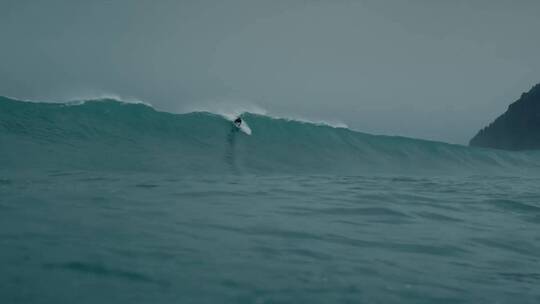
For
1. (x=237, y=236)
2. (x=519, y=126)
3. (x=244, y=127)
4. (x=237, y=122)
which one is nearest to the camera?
(x=237, y=236)

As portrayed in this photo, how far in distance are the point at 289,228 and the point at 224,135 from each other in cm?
1075

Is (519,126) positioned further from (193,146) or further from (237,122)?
(193,146)

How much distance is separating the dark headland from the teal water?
4592 cm

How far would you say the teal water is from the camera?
2869mm

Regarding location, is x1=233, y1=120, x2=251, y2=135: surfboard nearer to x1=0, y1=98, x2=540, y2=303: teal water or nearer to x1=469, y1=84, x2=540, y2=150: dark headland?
x1=0, y1=98, x2=540, y2=303: teal water

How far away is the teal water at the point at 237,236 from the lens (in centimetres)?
287

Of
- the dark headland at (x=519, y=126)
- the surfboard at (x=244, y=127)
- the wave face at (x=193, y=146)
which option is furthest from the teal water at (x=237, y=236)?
the dark headland at (x=519, y=126)

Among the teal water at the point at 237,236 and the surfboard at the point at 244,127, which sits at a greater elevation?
the surfboard at the point at 244,127

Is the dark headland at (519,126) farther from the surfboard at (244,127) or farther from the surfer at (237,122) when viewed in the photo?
the surfer at (237,122)

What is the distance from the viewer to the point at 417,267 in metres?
3.53

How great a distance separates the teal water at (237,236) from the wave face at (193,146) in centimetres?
16

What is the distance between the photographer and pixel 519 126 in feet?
167

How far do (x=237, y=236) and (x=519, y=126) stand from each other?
2204 inches

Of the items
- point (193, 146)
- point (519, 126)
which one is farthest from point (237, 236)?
point (519, 126)
